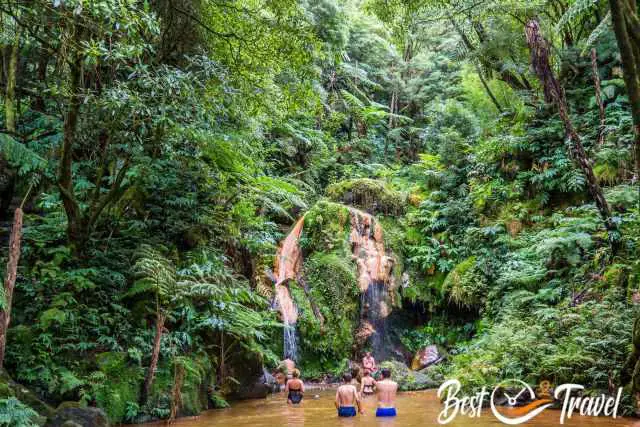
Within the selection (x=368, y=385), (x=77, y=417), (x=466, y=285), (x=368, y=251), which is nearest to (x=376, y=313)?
(x=368, y=251)

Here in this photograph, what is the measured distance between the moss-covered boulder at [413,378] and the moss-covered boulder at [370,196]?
625 centimetres

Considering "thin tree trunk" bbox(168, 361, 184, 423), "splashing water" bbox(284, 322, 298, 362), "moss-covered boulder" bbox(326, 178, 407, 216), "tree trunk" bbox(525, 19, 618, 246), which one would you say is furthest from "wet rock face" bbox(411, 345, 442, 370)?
"thin tree trunk" bbox(168, 361, 184, 423)

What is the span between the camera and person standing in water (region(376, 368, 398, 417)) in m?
8.18

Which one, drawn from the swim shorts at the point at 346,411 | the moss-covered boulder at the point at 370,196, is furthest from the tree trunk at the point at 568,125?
the moss-covered boulder at the point at 370,196

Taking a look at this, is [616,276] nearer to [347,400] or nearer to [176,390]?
[347,400]

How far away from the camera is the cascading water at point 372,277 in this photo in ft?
Answer: 49.0

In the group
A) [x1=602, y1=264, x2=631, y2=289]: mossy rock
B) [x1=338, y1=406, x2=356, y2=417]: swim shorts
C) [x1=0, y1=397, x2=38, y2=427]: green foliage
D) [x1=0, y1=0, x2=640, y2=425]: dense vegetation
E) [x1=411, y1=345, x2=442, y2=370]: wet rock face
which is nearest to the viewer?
[x1=0, y1=397, x2=38, y2=427]: green foliage

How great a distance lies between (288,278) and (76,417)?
901 cm

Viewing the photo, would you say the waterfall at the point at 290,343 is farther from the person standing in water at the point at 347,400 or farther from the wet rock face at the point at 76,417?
the wet rock face at the point at 76,417

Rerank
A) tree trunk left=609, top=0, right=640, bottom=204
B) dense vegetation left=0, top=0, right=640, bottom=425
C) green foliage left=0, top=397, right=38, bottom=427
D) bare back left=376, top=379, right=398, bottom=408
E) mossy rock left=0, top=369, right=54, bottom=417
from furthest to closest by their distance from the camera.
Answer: bare back left=376, top=379, right=398, bottom=408 → dense vegetation left=0, top=0, right=640, bottom=425 → mossy rock left=0, top=369, right=54, bottom=417 → tree trunk left=609, top=0, right=640, bottom=204 → green foliage left=0, top=397, right=38, bottom=427

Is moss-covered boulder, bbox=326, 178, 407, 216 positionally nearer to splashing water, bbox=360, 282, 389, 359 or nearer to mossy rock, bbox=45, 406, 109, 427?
splashing water, bbox=360, 282, 389, 359

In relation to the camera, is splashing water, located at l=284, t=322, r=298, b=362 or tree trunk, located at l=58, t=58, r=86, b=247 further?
splashing water, located at l=284, t=322, r=298, b=362

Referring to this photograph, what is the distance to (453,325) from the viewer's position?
1552cm

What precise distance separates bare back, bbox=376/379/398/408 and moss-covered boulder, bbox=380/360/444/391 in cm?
416
